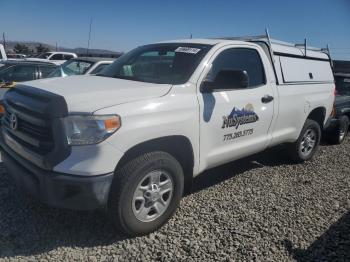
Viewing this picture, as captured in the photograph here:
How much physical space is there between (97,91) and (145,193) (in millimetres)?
1005

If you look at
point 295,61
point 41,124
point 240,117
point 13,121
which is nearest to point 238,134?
point 240,117

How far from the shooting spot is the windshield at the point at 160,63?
12.3 ft

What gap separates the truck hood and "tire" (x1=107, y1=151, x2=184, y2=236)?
53 centimetres

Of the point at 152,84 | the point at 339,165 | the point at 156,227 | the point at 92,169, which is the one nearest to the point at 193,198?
the point at 156,227

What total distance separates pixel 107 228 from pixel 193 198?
3.90 ft

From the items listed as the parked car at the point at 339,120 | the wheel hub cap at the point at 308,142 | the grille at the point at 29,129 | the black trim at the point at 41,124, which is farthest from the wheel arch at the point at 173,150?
the parked car at the point at 339,120

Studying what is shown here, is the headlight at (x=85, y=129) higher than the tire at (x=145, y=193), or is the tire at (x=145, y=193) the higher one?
the headlight at (x=85, y=129)

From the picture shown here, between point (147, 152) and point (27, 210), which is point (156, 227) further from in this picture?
point (27, 210)

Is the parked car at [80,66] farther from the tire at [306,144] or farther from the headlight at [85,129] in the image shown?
the headlight at [85,129]

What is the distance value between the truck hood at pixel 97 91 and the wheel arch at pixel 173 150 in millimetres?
403

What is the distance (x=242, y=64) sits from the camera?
A: 14.4ft

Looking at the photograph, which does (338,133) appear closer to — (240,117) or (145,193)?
(240,117)

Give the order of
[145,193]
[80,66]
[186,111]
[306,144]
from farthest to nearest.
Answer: [80,66]
[306,144]
[186,111]
[145,193]

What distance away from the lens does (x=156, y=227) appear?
344 centimetres
